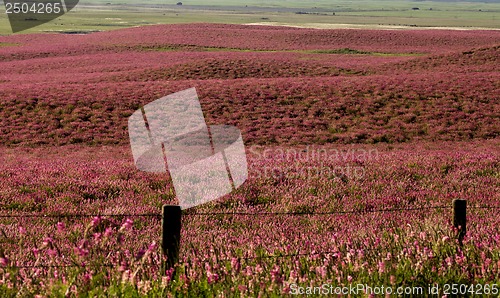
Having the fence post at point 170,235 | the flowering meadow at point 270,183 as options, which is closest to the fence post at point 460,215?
the flowering meadow at point 270,183

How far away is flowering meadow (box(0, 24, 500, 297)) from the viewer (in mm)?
5883

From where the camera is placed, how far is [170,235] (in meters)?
6.45

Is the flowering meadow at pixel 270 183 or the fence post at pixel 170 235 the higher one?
the fence post at pixel 170 235

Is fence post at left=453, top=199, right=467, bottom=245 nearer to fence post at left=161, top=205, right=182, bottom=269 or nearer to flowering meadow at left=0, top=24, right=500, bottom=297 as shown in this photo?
flowering meadow at left=0, top=24, right=500, bottom=297

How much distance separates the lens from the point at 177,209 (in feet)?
21.4

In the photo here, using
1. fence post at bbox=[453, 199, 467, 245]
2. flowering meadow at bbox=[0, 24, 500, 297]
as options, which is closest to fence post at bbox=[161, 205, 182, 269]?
flowering meadow at bbox=[0, 24, 500, 297]

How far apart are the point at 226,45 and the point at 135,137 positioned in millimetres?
48581

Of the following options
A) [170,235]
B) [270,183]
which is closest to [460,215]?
[170,235]

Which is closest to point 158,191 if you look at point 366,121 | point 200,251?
point 200,251

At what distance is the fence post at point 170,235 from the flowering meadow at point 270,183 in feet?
0.56

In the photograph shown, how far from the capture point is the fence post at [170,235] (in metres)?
6.43

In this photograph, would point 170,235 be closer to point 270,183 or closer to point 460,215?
point 460,215

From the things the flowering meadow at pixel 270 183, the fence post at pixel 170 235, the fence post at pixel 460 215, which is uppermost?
the fence post at pixel 170 235

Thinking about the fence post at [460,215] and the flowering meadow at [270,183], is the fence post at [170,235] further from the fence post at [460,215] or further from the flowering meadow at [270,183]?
the fence post at [460,215]
